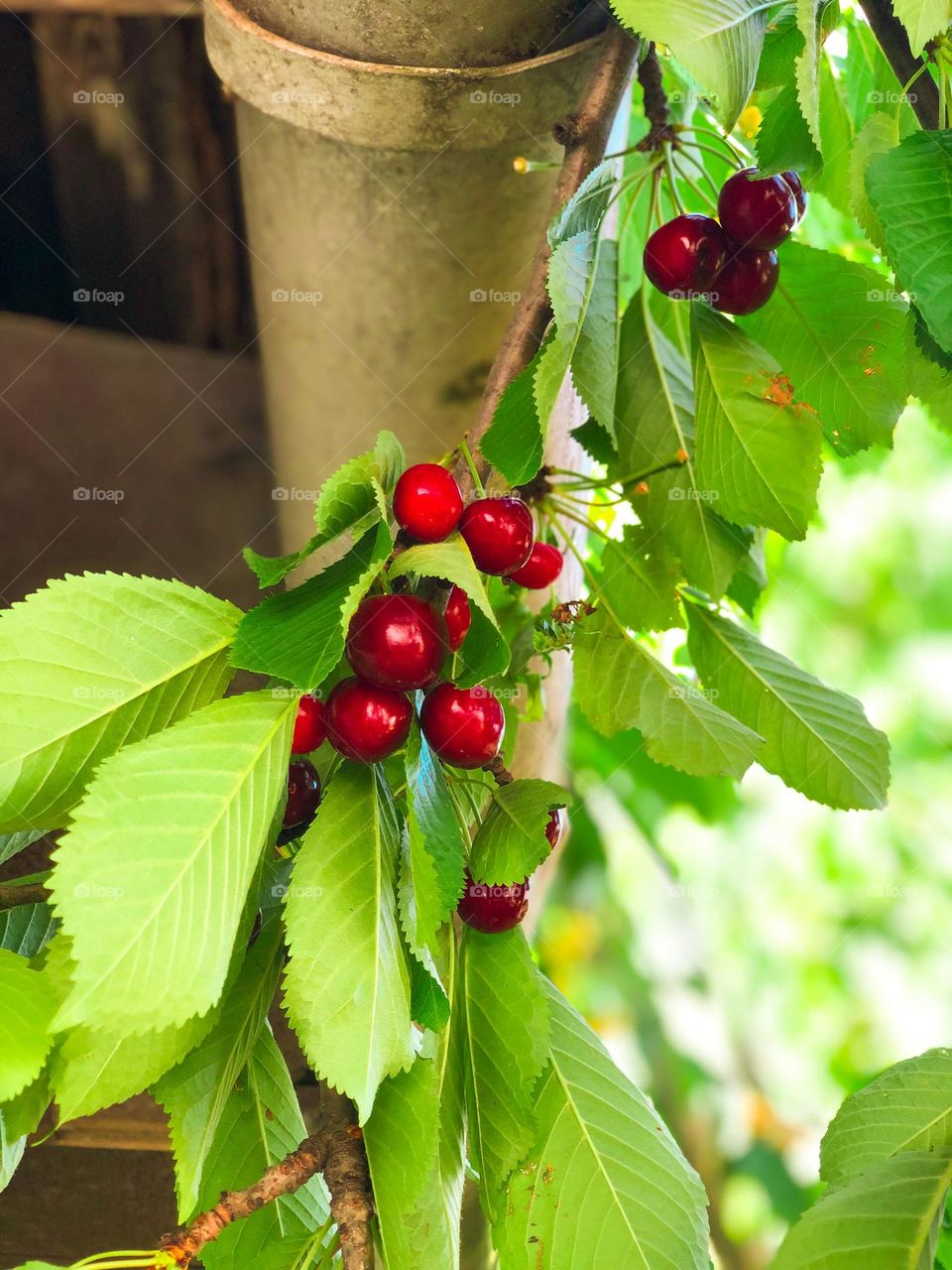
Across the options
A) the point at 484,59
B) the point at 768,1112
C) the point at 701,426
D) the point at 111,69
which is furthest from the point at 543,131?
the point at 768,1112

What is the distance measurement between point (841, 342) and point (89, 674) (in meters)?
0.36

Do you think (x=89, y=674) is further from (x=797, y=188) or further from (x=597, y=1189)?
(x=797, y=188)

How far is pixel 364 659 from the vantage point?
34 centimetres

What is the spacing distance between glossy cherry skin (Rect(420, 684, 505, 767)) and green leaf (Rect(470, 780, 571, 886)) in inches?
0.7

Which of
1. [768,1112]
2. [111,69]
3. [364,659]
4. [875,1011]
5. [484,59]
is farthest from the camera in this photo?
[875,1011]

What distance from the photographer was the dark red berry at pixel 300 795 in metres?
0.38

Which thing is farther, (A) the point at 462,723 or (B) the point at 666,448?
(B) the point at 666,448

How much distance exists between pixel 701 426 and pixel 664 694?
0.40 feet

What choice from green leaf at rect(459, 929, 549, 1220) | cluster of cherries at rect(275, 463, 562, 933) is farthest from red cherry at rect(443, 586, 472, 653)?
green leaf at rect(459, 929, 549, 1220)

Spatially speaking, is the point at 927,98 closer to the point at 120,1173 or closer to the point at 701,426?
the point at 701,426

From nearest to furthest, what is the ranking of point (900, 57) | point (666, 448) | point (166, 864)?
point (166, 864) < point (900, 57) < point (666, 448)

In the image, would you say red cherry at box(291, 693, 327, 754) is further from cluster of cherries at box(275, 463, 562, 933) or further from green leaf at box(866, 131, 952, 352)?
green leaf at box(866, 131, 952, 352)

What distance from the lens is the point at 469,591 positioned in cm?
31

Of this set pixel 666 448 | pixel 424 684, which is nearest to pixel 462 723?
pixel 424 684
